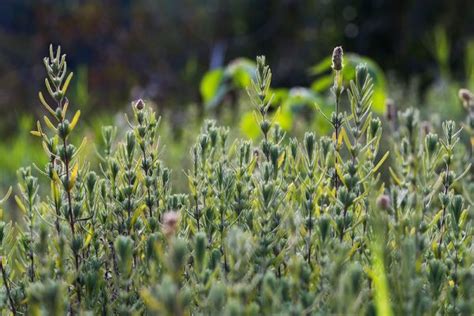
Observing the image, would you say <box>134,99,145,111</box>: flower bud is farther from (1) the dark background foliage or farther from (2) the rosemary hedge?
(1) the dark background foliage

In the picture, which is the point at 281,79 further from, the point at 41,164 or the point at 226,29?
the point at 41,164

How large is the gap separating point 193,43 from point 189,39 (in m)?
0.07

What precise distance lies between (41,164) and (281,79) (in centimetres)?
330

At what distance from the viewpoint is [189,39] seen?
9352 millimetres

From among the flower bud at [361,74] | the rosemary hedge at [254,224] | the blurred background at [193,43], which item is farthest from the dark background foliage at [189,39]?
the flower bud at [361,74]

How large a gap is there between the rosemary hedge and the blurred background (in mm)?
4670

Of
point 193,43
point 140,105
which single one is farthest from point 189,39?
point 140,105

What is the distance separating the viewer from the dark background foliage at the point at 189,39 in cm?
789

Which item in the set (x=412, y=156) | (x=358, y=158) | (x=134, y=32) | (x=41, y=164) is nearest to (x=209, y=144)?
(x=358, y=158)

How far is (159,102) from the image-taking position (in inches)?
322

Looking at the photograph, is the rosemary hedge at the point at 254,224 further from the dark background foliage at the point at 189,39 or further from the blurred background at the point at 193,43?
the dark background foliage at the point at 189,39

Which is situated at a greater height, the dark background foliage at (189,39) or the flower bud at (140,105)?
the dark background foliage at (189,39)

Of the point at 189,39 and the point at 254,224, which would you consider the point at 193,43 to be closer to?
the point at 189,39

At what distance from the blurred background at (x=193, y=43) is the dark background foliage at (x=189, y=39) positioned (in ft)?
0.04
